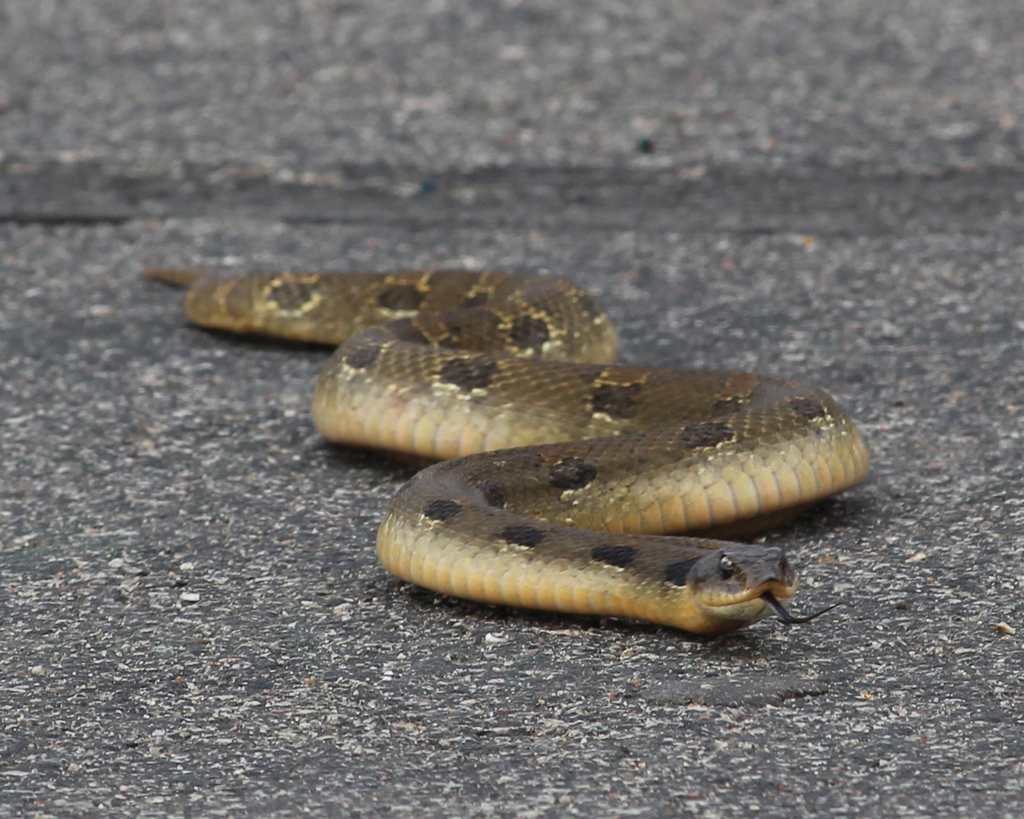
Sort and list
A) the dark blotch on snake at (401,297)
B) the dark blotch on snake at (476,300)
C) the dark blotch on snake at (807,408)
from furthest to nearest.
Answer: the dark blotch on snake at (401,297) < the dark blotch on snake at (476,300) < the dark blotch on snake at (807,408)

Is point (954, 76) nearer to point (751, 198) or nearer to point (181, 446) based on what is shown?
point (751, 198)

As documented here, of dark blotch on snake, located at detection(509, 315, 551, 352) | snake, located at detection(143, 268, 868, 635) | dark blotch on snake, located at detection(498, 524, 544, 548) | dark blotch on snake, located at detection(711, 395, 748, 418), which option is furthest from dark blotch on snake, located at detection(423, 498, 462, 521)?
dark blotch on snake, located at detection(509, 315, 551, 352)

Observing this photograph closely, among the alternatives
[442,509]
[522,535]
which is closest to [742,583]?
[522,535]

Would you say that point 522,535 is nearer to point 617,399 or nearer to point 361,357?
point 617,399

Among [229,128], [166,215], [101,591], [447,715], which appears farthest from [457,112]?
[447,715]

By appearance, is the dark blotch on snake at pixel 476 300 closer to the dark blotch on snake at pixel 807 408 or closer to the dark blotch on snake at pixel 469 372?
the dark blotch on snake at pixel 469 372

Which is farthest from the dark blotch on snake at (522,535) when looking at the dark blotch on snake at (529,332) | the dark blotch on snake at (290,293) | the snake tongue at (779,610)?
the dark blotch on snake at (290,293)
